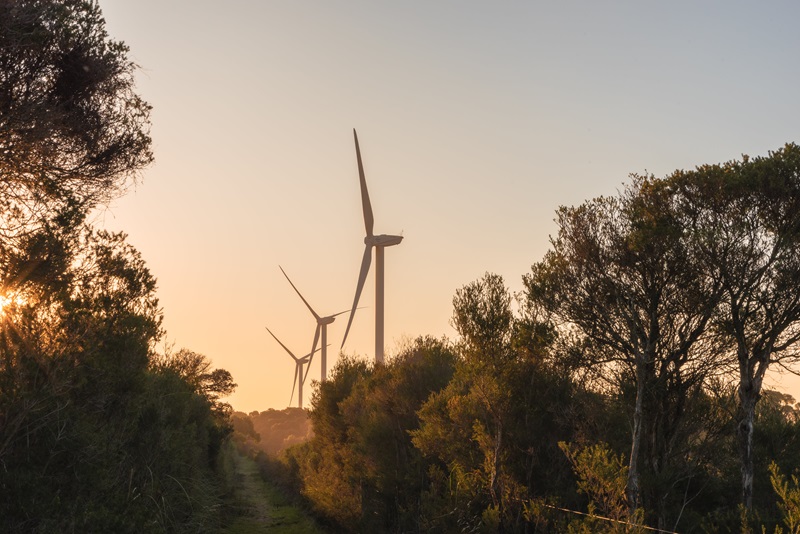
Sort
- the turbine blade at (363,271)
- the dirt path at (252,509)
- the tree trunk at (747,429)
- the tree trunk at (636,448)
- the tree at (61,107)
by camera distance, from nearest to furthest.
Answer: the tree at (61,107) → the tree trunk at (636,448) → the tree trunk at (747,429) → the dirt path at (252,509) → the turbine blade at (363,271)

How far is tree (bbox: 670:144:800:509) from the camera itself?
97.4 feet

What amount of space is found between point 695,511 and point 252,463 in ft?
411

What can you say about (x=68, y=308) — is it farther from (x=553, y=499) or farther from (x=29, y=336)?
(x=553, y=499)

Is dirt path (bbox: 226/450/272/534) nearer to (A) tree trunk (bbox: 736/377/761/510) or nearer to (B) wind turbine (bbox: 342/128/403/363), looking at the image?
(B) wind turbine (bbox: 342/128/403/363)

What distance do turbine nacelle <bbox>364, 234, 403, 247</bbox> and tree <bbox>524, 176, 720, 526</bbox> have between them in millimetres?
39650

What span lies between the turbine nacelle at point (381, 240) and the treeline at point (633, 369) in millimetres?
32526

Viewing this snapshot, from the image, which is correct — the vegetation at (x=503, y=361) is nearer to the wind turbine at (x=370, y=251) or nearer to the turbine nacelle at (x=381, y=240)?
the wind turbine at (x=370, y=251)

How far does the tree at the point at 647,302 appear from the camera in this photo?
3070 centimetres

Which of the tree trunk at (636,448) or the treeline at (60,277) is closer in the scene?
the treeline at (60,277)

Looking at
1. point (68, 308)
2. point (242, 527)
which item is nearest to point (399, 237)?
point (242, 527)

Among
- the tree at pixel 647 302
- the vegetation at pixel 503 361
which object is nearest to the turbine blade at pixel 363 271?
the vegetation at pixel 503 361

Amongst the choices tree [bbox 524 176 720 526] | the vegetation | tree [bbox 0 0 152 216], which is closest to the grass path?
the vegetation

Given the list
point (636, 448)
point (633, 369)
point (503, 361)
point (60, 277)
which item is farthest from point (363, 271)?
point (60, 277)

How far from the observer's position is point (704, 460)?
3178cm
